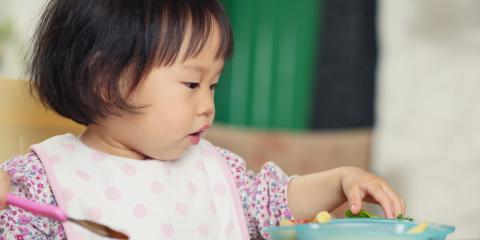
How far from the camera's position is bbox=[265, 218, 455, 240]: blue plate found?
2.24 ft

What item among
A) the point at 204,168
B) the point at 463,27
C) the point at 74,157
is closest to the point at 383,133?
the point at 463,27

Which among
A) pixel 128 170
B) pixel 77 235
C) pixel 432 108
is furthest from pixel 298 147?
pixel 77 235

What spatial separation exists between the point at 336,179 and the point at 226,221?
17cm

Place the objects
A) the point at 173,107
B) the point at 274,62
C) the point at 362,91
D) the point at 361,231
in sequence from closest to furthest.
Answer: the point at 361,231, the point at 173,107, the point at 362,91, the point at 274,62

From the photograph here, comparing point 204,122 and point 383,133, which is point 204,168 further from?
point 383,133

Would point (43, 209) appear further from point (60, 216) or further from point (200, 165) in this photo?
point (200, 165)

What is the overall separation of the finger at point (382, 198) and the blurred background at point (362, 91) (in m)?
1.31

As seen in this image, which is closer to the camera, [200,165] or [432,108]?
[200,165]

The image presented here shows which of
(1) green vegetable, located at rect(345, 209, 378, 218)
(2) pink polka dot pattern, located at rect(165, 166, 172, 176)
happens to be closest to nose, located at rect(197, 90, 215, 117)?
(2) pink polka dot pattern, located at rect(165, 166, 172, 176)

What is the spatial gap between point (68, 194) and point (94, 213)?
0.04 meters

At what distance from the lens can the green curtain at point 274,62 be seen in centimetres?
287

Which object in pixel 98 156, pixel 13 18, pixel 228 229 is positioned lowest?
pixel 228 229

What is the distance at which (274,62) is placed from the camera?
2.89 m

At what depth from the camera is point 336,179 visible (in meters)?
0.97
